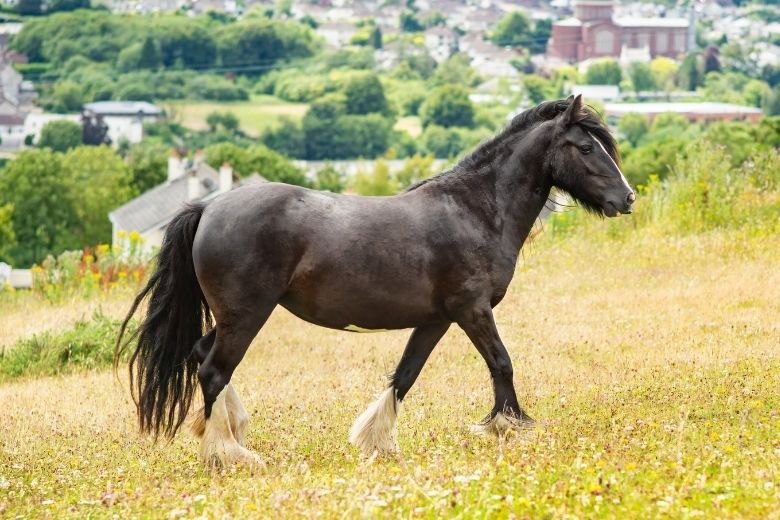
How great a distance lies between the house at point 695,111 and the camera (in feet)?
563

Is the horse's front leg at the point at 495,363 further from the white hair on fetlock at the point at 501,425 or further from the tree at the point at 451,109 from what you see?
the tree at the point at 451,109

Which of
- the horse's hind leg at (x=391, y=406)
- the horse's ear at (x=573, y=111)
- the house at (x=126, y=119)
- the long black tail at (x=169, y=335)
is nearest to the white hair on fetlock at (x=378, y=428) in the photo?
the horse's hind leg at (x=391, y=406)

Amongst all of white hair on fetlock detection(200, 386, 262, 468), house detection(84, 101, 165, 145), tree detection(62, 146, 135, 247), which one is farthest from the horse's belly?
house detection(84, 101, 165, 145)

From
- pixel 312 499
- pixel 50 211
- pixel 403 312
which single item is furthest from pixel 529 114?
pixel 50 211

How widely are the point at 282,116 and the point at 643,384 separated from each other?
177539 millimetres

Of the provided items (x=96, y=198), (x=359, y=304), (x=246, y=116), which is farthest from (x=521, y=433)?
(x=246, y=116)

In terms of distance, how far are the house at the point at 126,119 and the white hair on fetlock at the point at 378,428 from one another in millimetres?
167414

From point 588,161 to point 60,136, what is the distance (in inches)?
6832

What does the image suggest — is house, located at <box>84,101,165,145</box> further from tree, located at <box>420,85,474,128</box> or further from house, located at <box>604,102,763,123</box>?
house, located at <box>604,102,763,123</box>

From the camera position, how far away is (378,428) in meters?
9.00

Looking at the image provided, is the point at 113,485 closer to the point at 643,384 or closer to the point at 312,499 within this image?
the point at 312,499

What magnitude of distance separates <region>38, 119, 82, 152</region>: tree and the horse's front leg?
17183cm

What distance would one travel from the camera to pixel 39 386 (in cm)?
1312

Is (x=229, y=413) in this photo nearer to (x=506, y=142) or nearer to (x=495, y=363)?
(x=495, y=363)
